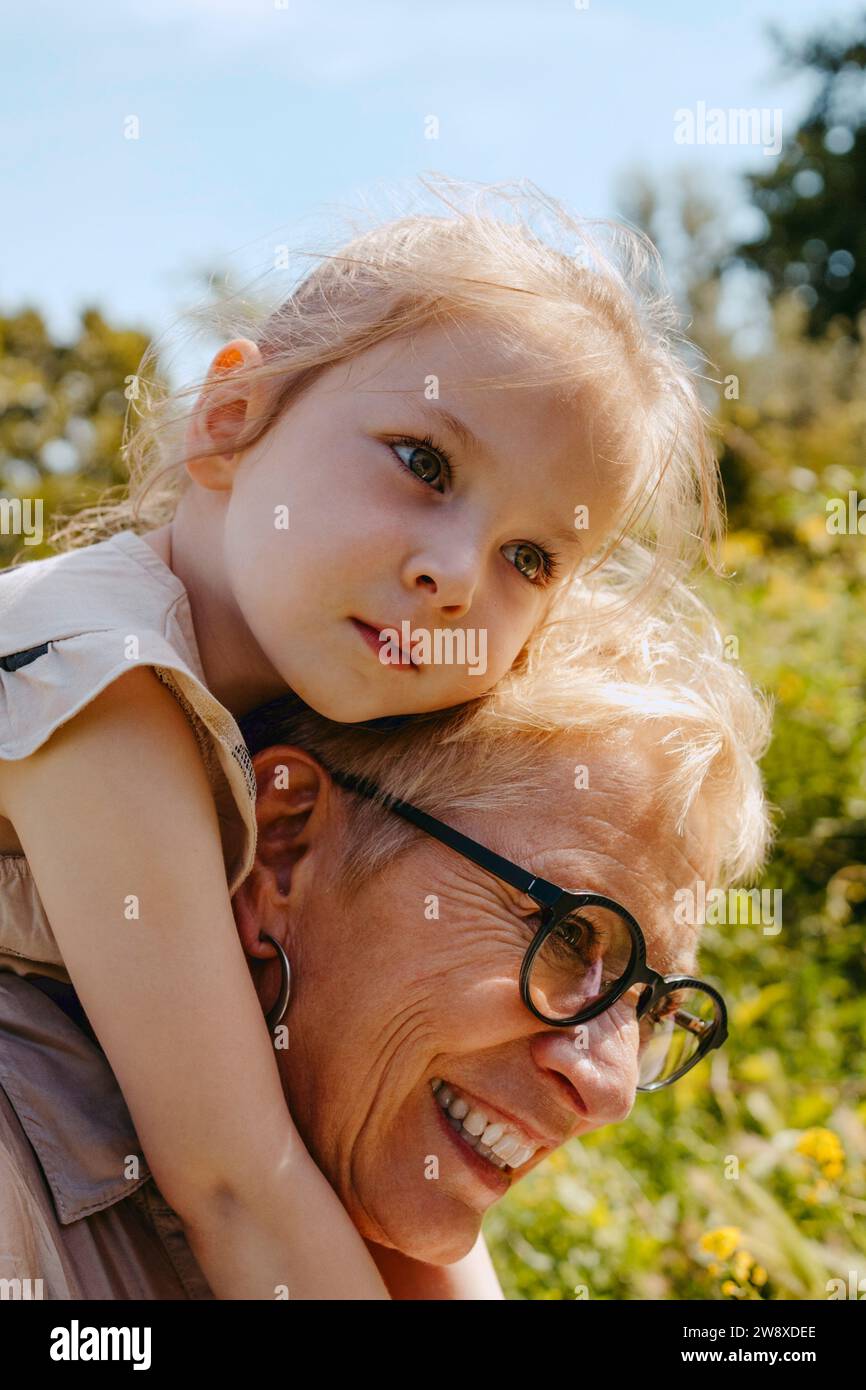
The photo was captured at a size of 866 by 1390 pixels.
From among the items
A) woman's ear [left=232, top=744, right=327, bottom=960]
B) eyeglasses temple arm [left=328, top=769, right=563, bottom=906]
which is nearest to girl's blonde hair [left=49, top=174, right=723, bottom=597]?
woman's ear [left=232, top=744, right=327, bottom=960]

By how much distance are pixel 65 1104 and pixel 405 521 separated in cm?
99

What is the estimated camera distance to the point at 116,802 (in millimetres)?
1783

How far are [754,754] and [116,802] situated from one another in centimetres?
142

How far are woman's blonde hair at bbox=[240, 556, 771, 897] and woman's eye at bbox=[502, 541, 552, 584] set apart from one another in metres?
0.18

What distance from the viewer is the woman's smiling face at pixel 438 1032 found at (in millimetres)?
2002

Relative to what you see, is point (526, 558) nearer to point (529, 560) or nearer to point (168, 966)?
point (529, 560)

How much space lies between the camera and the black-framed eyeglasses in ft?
6.63

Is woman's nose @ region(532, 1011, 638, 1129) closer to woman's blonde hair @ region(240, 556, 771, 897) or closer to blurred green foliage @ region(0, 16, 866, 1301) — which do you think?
woman's blonde hair @ region(240, 556, 771, 897)

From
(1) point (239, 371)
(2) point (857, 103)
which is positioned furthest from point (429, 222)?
(2) point (857, 103)

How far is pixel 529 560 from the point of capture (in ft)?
7.18

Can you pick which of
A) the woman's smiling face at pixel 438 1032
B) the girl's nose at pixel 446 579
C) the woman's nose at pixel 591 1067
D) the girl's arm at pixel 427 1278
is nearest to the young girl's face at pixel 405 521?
the girl's nose at pixel 446 579

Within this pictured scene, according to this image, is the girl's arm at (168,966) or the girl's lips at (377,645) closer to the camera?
the girl's arm at (168,966)

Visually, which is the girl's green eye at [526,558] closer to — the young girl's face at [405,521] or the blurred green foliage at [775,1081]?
the young girl's face at [405,521]
